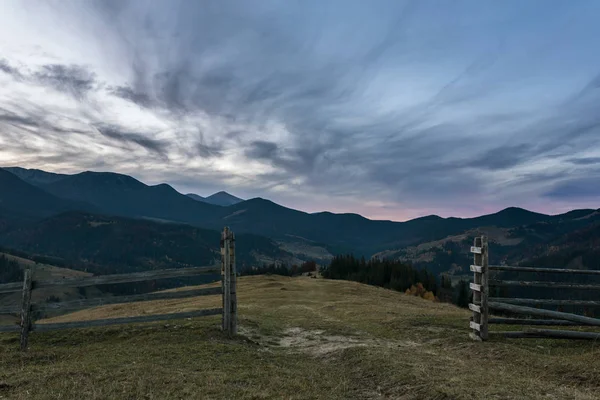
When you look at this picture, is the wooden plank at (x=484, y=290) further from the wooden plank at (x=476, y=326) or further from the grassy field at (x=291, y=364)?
the grassy field at (x=291, y=364)

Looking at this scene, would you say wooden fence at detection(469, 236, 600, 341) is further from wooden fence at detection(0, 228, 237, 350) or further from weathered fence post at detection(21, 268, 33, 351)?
weathered fence post at detection(21, 268, 33, 351)

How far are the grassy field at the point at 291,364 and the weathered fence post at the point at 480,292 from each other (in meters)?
0.55

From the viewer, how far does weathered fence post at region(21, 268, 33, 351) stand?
11867mm

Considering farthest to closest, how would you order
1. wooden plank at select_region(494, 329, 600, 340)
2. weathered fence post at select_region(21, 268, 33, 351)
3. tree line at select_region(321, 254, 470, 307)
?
1. tree line at select_region(321, 254, 470, 307)
2. wooden plank at select_region(494, 329, 600, 340)
3. weathered fence post at select_region(21, 268, 33, 351)

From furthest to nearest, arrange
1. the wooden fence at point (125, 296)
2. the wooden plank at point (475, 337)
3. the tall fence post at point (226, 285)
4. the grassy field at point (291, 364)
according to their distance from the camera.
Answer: the tall fence post at point (226, 285) < the wooden plank at point (475, 337) < the wooden fence at point (125, 296) < the grassy field at point (291, 364)

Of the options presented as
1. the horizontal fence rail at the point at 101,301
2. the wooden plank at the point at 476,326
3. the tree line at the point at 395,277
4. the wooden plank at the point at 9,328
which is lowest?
the tree line at the point at 395,277

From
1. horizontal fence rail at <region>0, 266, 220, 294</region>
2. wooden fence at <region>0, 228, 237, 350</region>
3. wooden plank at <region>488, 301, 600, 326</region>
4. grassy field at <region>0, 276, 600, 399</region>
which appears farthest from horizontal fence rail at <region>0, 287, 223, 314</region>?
wooden plank at <region>488, 301, 600, 326</region>

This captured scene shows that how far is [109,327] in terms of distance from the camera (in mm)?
13469

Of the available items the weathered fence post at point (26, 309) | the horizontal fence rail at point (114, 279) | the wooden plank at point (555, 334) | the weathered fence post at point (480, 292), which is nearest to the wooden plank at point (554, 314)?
the weathered fence post at point (480, 292)

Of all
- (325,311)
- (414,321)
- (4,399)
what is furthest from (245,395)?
(325,311)

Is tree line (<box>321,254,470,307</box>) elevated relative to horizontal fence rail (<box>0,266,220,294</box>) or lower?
lower

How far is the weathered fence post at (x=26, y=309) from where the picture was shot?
38.9ft

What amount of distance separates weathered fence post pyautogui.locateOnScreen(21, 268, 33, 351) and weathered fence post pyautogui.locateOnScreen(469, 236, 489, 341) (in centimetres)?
1421

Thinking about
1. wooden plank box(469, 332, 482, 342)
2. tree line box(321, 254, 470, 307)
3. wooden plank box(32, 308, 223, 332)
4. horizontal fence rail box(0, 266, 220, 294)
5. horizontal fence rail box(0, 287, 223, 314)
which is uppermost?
Answer: horizontal fence rail box(0, 266, 220, 294)
